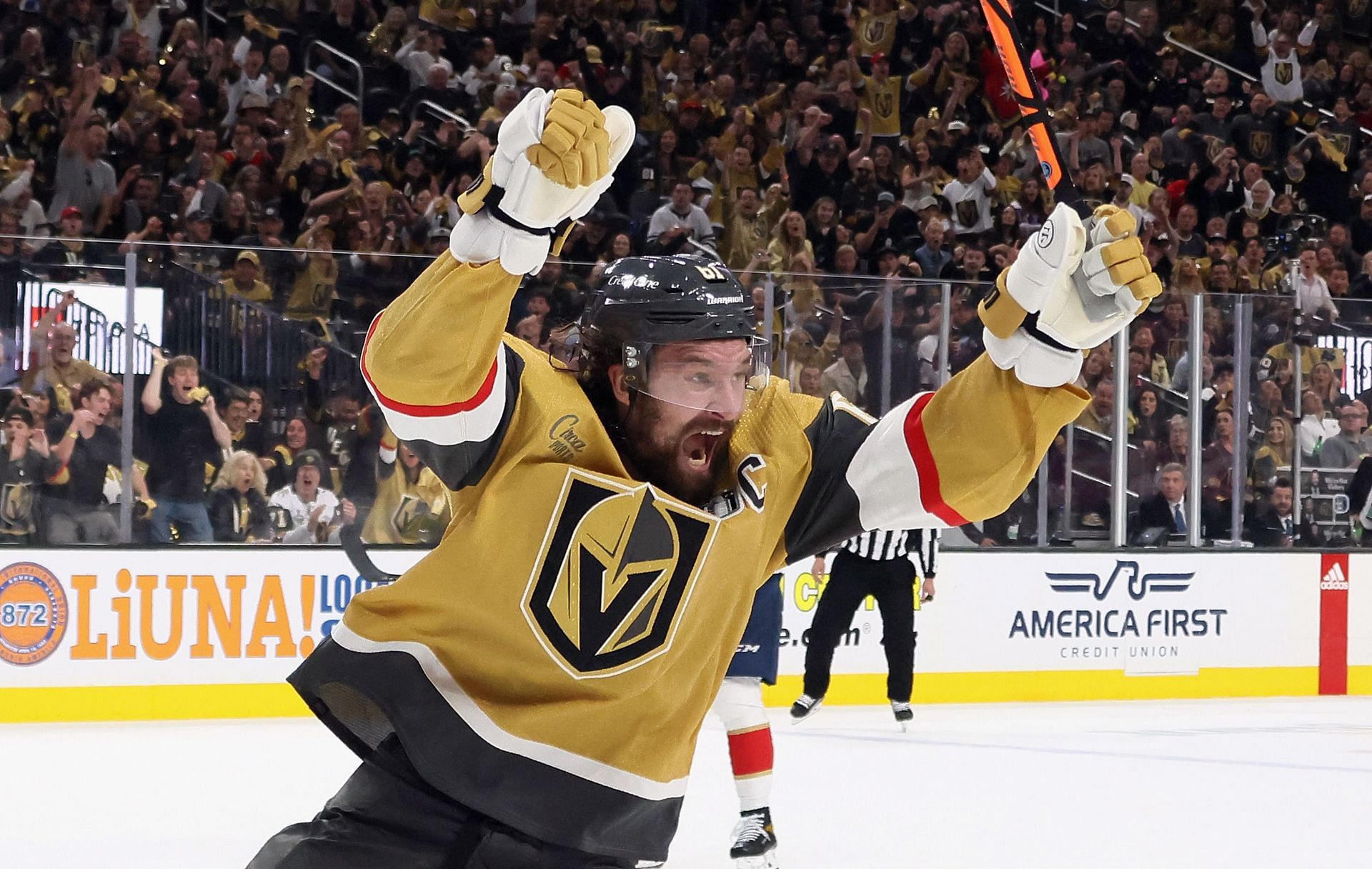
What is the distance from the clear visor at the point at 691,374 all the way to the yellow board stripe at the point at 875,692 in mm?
5589

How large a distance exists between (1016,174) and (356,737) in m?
9.85

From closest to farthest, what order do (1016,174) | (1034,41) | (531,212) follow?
(531,212), (1016,174), (1034,41)

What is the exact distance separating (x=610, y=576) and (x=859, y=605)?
524 cm

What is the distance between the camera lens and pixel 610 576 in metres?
1.90

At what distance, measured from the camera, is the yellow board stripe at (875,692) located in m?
6.93

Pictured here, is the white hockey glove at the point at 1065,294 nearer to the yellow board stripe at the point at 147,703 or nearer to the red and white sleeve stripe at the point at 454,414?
the red and white sleeve stripe at the point at 454,414

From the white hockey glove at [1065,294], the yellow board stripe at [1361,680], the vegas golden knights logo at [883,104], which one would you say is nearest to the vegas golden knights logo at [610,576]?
the white hockey glove at [1065,294]

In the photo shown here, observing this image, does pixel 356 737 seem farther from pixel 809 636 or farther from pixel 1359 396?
pixel 1359 396

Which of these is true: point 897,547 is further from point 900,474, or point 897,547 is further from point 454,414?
point 454,414

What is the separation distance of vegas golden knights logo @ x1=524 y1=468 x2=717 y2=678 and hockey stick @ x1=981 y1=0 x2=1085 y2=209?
0.77 meters

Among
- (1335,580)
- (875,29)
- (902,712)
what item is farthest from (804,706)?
(875,29)

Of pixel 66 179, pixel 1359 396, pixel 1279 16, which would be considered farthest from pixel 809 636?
pixel 1279 16

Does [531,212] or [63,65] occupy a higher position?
[63,65]

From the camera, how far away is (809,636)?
6.95 m
